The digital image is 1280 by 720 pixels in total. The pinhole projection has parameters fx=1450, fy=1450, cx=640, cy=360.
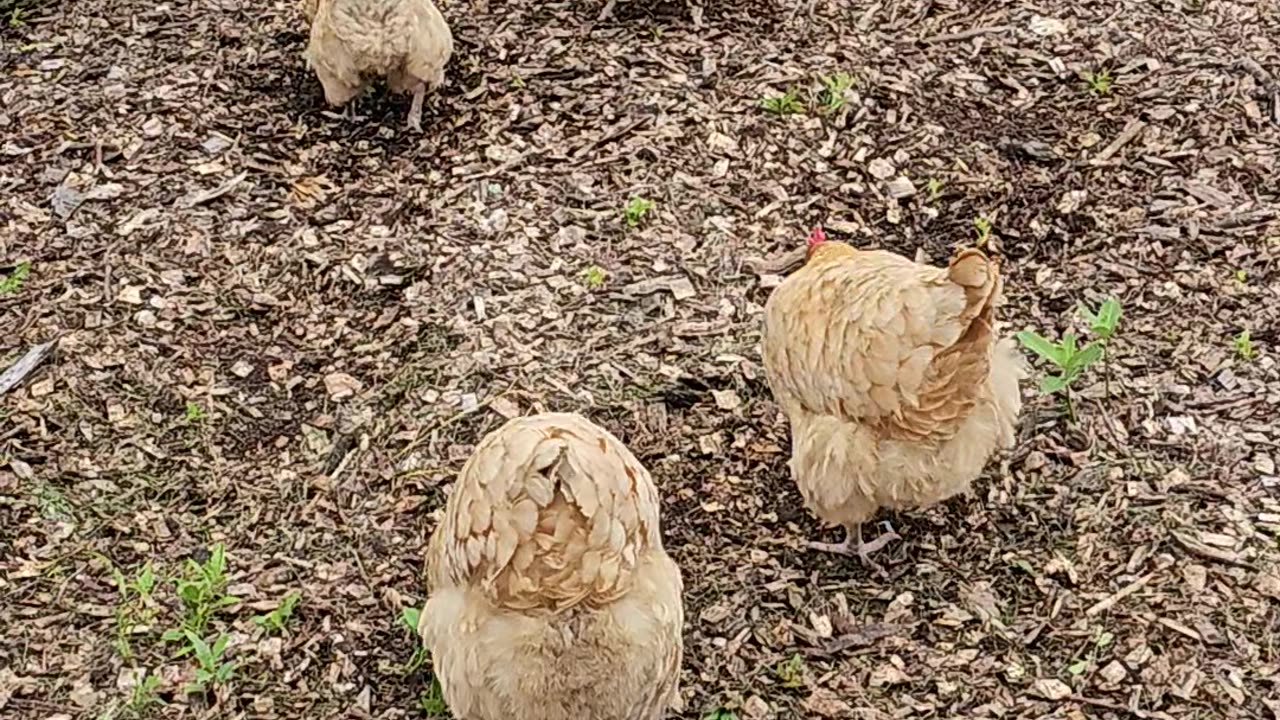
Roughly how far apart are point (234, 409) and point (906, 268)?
2537 millimetres

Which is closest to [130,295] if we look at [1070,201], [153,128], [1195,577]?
[153,128]

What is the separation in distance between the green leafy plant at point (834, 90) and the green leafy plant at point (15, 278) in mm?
3451

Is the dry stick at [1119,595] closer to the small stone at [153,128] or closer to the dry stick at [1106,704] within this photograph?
the dry stick at [1106,704]

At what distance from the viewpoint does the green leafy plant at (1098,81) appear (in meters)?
6.52

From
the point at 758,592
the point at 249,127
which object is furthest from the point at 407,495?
the point at 249,127

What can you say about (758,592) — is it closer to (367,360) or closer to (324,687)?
(324,687)

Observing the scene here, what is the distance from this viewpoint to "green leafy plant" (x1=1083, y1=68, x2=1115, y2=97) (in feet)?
21.4

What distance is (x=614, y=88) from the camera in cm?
667

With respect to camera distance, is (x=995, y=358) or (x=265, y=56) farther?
(x=265, y=56)

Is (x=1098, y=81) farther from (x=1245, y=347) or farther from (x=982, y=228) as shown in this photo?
(x=1245, y=347)

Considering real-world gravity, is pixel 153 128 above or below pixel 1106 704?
below

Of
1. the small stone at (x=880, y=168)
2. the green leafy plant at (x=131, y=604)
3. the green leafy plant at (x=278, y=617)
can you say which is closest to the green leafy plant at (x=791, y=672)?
the green leafy plant at (x=278, y=617)

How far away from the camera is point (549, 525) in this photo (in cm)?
365

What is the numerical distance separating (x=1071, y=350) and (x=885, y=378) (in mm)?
1109
